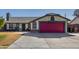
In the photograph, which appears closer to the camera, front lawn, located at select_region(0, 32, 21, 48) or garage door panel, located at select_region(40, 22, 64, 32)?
front lawn, located at select_region(0, 32, 21, 48)

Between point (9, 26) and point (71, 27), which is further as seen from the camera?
point (9, 26)

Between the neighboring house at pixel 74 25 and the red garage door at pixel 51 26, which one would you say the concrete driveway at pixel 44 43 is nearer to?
the red garage door at pixel 51 26

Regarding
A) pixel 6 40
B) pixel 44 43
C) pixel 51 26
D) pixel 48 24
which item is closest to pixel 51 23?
pixel 48 24

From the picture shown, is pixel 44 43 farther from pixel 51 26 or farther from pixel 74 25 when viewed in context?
pixel 74 25

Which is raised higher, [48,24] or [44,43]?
[48,24]

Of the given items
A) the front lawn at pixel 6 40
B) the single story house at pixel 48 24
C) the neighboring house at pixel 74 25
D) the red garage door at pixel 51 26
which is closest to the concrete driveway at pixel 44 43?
the front lawn at pixel 6 40

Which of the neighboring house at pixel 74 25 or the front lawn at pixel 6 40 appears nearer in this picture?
the front lawn at pixel 6 40

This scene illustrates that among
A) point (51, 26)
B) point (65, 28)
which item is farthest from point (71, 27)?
point (51, 26)

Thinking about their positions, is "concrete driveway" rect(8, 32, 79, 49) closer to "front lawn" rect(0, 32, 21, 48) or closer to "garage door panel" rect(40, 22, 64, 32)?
"front lawn" rect(0, 32, 21, 48)

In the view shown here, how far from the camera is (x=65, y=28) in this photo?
85.9 ft

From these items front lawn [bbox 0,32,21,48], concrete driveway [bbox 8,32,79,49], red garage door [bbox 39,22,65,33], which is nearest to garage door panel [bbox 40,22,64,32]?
red garage door [bbox 39,22,65,33]
